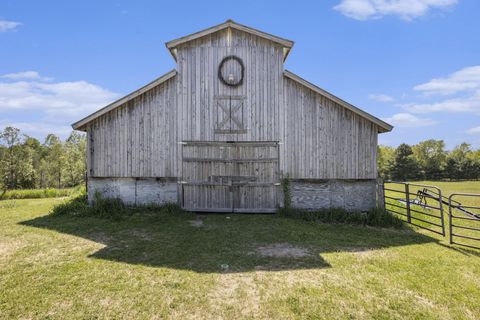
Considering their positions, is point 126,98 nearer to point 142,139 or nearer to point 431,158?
point 142,139

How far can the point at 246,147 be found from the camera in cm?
1075

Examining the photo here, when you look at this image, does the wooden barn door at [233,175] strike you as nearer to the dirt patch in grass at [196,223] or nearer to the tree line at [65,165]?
the dirt patch in grass at [196,223]

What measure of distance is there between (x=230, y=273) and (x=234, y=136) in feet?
20.6

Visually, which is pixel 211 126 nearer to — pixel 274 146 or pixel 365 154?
pixel 274 146

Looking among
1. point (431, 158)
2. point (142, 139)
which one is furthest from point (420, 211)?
point (431, 158)

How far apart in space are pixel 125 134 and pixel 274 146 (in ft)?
19.7

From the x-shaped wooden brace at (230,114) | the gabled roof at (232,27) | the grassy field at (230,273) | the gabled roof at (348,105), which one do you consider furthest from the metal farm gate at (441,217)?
the gabled roof at (232,27)

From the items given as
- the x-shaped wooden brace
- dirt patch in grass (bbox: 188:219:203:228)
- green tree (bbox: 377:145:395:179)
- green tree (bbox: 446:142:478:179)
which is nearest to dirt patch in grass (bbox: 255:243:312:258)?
dirt patch in grass (bbox: 188:219:203:228)

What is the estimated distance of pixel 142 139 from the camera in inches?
424

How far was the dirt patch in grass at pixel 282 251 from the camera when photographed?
6.33 meters

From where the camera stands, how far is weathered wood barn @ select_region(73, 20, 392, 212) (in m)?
10.6

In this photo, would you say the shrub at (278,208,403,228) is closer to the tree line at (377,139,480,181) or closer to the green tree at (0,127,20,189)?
the green tree at (0,127,20,189)

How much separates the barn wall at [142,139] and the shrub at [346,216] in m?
5.11

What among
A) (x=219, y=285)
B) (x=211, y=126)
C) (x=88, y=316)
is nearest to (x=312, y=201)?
(x=211, y=126)
